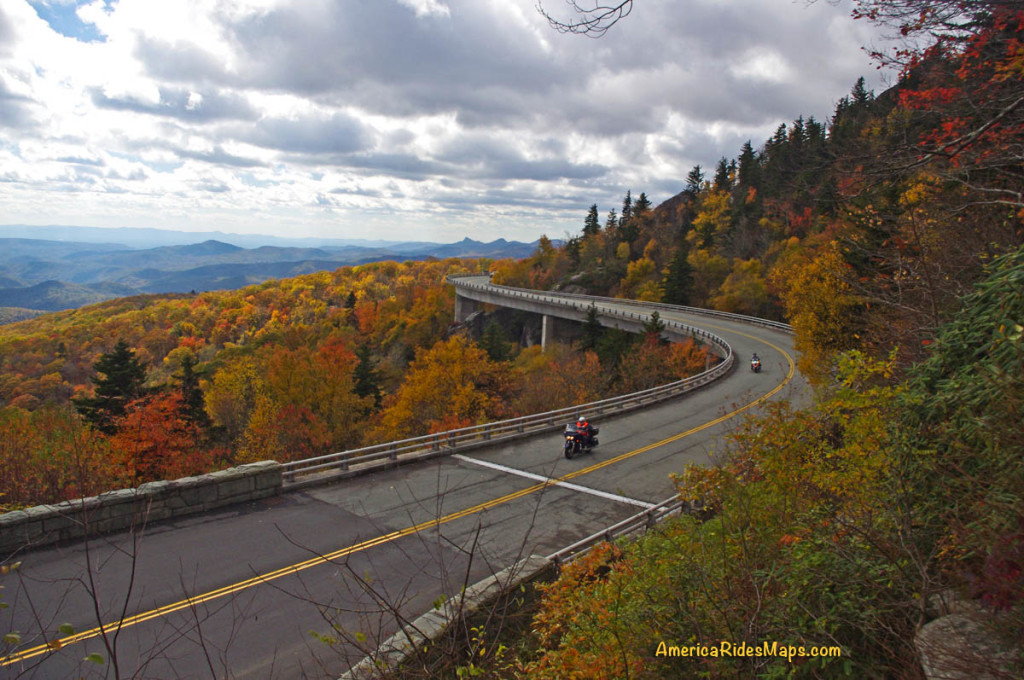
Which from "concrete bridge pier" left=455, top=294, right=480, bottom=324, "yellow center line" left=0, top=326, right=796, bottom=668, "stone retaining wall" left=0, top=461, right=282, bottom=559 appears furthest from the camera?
"concrete bridge pier" left=455, top=294, right=480, bottom=324

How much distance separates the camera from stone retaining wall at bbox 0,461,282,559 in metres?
9.80

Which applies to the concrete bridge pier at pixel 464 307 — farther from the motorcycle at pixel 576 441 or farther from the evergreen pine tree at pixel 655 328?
the motorcycle at pixel 576 441

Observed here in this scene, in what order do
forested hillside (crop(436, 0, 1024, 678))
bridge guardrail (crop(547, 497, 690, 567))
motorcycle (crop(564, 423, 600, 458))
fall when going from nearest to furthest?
1. forested hillside (crop(436, 0, 1024, 678))
2. bridge guardrail (crop(547, 497, 690, 567))
3. motorcycle (crop(564, 423, 600, 458))

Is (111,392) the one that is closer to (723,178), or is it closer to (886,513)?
(886,513)

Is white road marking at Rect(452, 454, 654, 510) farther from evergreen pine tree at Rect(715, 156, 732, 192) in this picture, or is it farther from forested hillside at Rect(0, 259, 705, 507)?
evergreen pine tree at Rect(715, 156, 732, 192)

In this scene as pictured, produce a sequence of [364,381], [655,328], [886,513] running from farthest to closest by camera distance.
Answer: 1. [364,381]
2. [655,328]
3. [886,513]

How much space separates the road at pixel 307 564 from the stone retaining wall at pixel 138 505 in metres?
0.31

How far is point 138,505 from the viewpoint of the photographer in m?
10.8

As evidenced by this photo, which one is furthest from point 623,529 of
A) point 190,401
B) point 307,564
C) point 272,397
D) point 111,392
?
point 272,397

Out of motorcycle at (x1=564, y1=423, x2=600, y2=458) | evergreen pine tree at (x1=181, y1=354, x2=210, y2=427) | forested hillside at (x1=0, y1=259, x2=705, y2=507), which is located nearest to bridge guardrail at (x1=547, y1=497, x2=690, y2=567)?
motorcycle at (x1=564, y1=423, x2=600, y2=458)

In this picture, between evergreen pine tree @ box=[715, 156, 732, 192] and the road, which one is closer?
the road

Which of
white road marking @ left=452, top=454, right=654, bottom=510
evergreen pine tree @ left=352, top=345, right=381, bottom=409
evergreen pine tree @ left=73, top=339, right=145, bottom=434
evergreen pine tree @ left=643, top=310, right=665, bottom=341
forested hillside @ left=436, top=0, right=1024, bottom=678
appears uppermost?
forested hillside @ left=436, top=0, right=1024, bottom=678

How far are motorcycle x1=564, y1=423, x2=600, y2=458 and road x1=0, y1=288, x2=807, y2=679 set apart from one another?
387 mm

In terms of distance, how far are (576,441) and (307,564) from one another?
9967mm
